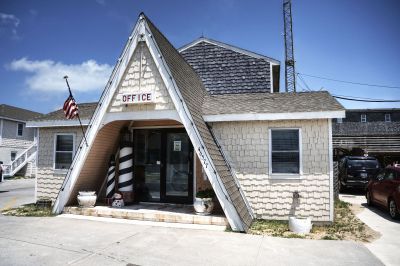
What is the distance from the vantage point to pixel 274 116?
8719 millimetres

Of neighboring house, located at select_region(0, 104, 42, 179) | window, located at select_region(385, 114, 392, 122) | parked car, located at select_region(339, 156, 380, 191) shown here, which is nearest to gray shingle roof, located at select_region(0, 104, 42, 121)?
neighboring house, located at select_region(0, 104, 42, 179)

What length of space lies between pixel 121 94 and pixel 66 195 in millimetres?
→ 3574

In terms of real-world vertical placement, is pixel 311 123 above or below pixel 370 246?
above

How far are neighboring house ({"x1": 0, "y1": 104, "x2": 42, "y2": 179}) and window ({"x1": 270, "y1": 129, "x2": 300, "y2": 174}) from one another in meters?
25.8

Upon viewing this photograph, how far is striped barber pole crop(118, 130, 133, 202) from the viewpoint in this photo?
10.1 meters

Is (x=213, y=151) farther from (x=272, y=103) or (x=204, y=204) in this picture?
(x=272, y=103)

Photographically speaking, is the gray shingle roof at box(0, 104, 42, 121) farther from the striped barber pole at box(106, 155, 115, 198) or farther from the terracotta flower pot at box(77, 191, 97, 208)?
the terracotta flower pot at box(77, 191, 97, 208)

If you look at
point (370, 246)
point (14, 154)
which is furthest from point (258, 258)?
point (14, 154)

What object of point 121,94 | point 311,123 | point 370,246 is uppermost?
point 121,94

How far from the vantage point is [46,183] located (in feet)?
36.9

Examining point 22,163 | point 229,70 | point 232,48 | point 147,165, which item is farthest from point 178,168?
point 22,163

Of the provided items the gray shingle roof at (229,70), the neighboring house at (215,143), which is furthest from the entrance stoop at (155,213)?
the gray shingle roof at (229,70)

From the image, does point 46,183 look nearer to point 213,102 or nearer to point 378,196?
point 213,102

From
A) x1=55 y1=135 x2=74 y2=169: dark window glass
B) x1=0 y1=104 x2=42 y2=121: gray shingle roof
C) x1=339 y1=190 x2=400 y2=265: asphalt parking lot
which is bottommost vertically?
x1=339 y1=190 x2=400 y2=265: asphalt parking lot
